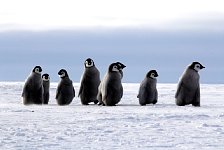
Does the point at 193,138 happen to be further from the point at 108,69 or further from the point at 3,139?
the point at 108,69

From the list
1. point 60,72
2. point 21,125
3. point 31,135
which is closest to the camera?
point 31,135

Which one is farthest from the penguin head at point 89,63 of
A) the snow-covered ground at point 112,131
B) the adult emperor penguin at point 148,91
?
the snow-covered ground at point 112,131

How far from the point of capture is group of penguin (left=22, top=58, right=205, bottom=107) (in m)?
14.8

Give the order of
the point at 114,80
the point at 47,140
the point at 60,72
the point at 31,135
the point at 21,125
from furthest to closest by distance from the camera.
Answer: the point at 60,72
the point at 114,80
the point at 21,125
the point at 31,135
the point at 47,140

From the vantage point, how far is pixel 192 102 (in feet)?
49.1

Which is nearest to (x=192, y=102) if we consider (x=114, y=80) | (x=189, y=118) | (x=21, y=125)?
(x=114, y=80)

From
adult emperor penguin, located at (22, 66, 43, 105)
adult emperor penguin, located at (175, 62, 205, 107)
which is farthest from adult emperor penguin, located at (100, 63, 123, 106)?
adult emperor penguin, located at (22, 66, 43, 105)

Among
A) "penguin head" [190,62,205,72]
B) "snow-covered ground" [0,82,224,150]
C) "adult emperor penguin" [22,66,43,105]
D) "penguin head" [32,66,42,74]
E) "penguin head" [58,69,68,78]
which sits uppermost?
"penguin head" [190,62,205,72]

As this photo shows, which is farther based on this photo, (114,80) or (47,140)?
(114,80)

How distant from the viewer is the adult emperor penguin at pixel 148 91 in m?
15.9

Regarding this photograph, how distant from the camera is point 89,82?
16.3 metres

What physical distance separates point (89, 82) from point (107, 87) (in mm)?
1593

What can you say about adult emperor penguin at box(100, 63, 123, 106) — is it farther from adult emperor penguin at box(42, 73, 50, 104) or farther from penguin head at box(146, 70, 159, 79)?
adult emperor penguin at box(42, 73, 50, 104)

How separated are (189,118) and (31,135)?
3.24 m
